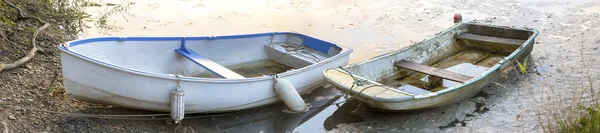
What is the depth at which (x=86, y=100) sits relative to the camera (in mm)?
5582

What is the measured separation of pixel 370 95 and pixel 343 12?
16.6 ft

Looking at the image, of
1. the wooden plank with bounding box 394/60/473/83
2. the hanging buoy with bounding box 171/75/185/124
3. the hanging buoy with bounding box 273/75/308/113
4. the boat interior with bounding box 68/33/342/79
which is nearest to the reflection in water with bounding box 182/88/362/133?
the hanging buoy with bounding box 273/75/308/113

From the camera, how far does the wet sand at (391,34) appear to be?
6.12 m

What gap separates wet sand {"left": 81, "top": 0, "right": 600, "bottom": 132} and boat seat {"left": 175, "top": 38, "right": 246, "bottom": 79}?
0.40 m

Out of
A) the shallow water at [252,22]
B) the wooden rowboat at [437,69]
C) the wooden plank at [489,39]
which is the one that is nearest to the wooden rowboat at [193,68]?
the wooden rowboat at [437,69]

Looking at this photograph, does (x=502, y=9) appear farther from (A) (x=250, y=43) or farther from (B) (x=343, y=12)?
(A) (x=250, y=43)

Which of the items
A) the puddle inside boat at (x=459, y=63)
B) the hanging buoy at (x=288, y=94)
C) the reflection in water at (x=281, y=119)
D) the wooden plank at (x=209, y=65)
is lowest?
the reflection in water at (x=281, y=119)

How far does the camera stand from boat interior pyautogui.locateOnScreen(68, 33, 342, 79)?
619 cm

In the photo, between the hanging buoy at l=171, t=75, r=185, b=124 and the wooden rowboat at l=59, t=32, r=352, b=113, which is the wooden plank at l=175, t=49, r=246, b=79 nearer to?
the wooden rowboat at l=59, t=32, r=352, b=113

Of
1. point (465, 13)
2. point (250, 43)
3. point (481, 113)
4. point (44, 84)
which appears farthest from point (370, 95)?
point (465, 13)

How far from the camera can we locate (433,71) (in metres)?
6.94

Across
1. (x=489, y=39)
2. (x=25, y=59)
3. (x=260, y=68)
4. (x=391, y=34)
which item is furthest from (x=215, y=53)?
(x=489, y=39)

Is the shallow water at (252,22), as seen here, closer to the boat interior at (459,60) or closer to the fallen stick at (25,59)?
the boat interior at (459,60)

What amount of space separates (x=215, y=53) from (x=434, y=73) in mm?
2391
